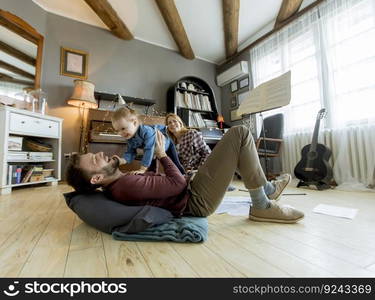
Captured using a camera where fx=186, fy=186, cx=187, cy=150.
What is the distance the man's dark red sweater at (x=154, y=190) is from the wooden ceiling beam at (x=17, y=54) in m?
2.62

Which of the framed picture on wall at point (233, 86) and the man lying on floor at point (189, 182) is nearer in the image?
the man lying on floor at point (189, 182)

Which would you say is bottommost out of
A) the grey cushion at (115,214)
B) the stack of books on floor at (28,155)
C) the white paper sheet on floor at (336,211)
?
the white paper sheet on floor at (336,211)

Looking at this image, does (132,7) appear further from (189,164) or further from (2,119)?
(189,164)

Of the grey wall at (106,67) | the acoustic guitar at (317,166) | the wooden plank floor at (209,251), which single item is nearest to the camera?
the wooden plank floor at (209,251)

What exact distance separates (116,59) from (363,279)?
142 inches

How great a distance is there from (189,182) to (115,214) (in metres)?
0.36

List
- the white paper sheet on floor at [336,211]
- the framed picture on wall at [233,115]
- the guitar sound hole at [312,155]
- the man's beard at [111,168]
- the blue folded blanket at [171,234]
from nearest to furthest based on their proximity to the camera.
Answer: the blue folded blanket at [171,234]
the man's beard at [111,168]
the white paper sheet on floor at [336,211]
the guitar sound hole at [312,155]
the framed picture on wall at [233,115]

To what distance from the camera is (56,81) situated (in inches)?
105

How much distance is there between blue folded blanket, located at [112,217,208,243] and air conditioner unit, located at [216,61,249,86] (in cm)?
325

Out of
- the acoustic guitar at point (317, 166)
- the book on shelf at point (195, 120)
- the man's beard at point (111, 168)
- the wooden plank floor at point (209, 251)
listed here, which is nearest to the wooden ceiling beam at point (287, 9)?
the acoustic guitar at point (317, 166)

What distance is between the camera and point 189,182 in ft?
3.07

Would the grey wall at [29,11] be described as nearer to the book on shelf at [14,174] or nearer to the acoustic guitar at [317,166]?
the book on shelf at [14,174]

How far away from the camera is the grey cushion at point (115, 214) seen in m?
0.73

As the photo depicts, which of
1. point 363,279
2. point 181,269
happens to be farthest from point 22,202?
point 363,279
